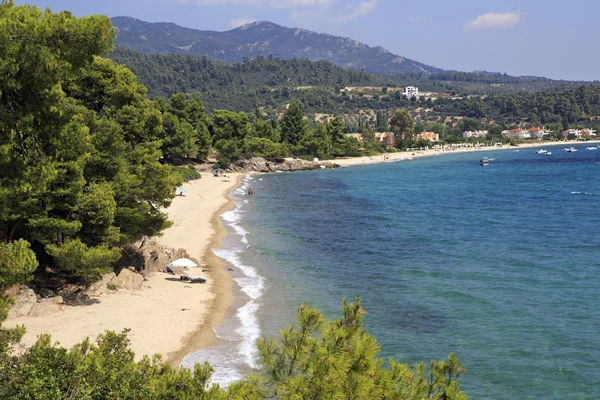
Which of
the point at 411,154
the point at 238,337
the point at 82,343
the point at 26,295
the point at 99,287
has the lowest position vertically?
the point at 411,154

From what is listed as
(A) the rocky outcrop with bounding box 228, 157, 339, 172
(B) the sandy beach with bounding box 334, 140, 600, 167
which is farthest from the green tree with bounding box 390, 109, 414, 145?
(A) the rocky outcrop with bounding box 228, 157, 339, 172

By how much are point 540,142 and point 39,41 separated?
685ft

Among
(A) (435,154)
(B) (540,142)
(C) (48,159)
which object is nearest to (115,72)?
(C) (48,159)

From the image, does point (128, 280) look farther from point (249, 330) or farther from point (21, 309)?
point (249, 330)

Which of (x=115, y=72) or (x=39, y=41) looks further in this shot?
(x=115, y=72)

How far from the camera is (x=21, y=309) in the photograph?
691 inches

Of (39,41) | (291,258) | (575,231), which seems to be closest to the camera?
(39,41)

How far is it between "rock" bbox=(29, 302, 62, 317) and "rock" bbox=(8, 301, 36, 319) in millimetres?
131

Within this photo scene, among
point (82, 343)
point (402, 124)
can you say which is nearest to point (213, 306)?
point (82, 343)

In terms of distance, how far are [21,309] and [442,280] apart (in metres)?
17.0

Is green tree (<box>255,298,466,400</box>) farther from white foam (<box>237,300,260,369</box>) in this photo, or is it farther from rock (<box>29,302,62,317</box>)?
rock (<box>29,302,62,317</box>)

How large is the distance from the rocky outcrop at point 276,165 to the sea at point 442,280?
3556 cm

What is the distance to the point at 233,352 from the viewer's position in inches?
681

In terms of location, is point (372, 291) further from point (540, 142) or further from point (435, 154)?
point (540, 142)
